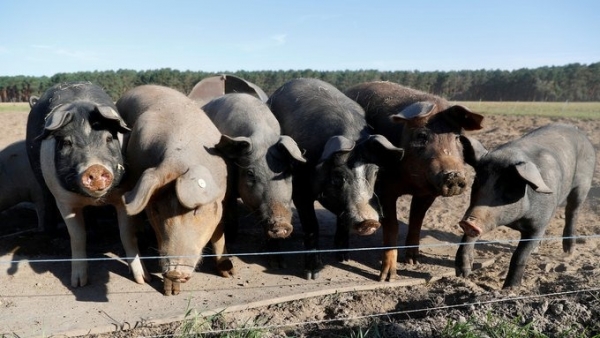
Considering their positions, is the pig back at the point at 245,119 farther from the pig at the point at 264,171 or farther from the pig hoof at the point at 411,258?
the pig hoof at the point at 411,258

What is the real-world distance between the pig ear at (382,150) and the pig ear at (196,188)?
151 centimetres

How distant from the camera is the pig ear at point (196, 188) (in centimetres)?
388

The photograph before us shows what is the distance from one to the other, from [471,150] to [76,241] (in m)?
3.85

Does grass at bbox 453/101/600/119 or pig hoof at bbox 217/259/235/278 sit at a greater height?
grass at bbox 453/101/600/119

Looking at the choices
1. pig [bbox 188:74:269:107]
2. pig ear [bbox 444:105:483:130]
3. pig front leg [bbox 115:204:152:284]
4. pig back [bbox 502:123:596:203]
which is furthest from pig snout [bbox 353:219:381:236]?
pig [bbox 188:74:269:107]

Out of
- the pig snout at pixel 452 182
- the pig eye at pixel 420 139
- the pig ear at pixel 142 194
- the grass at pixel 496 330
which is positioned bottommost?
the grass at pixel 496 330

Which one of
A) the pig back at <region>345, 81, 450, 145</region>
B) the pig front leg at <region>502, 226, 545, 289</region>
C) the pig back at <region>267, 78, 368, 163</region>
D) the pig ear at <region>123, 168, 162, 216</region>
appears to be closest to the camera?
the pig ear at <region>123, 168, 162, 216</region>

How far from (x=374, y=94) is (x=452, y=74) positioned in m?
57.7

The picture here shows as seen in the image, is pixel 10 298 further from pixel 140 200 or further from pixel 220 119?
pixel 220 119

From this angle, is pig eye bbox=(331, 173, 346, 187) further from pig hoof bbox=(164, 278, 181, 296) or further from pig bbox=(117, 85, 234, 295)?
pig hoof bbox=(164, 278, 181, 296)

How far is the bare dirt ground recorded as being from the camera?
13.1ft

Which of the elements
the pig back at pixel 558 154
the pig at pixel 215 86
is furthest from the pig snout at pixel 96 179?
the pig at pixel 215 86

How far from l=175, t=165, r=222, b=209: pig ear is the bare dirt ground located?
2.29 ft

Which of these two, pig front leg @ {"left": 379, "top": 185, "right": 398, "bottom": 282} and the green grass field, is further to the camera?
the green grass field
